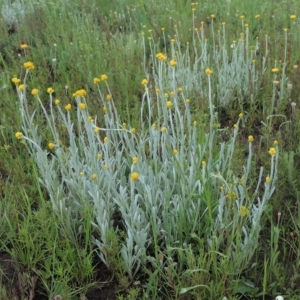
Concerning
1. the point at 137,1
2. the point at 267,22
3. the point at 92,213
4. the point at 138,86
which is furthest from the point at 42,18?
the point at 92,213

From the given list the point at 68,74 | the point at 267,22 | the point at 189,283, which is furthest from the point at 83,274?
the point at 267,22

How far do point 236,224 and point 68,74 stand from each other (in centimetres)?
244

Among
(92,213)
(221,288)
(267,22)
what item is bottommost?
(221,288)

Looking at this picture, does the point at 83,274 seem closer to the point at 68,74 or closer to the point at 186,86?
the point at 186,86

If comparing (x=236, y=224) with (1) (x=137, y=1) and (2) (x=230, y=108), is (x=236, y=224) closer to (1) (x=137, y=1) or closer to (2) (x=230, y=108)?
(2) (x=230, y=108)

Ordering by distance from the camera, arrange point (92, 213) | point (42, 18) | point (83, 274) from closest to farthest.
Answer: point (83, 274)
point (92, 213)
point (42, 18)

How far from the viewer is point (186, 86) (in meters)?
3.43

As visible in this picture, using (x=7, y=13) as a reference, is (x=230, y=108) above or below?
below

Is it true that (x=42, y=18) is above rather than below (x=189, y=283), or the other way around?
above

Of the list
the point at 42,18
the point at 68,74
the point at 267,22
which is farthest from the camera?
the point at 42,18

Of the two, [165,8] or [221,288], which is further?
[165,8]

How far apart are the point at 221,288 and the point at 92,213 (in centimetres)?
74

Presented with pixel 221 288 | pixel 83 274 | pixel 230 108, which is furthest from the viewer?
pixel 230 108

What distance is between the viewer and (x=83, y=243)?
7.80ft
